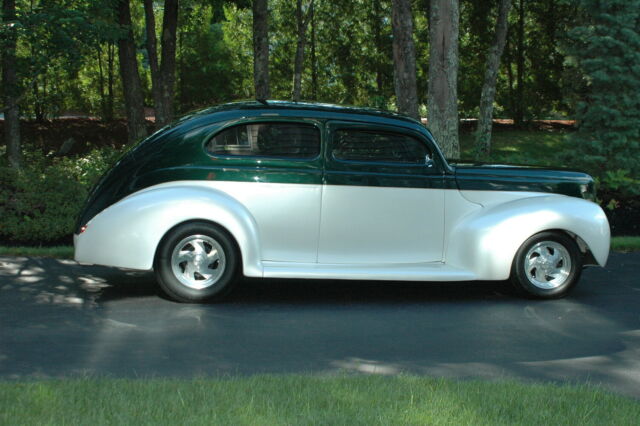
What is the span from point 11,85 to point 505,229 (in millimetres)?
10778

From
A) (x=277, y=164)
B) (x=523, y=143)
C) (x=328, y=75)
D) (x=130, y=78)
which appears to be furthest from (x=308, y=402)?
(x=328, y=75)

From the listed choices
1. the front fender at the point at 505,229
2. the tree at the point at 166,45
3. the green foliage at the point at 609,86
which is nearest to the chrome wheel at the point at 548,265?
the front fender at the point at 505,229

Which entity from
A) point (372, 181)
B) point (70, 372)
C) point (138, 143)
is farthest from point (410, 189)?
point (70, 372)

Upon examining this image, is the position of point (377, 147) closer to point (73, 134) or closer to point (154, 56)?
point (154, 56)

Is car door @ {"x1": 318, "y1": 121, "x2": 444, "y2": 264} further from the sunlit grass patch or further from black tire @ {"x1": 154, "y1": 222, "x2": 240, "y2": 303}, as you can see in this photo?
the sunlit grass patch

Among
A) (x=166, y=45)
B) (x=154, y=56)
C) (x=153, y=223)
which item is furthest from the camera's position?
(x=154, y=56)

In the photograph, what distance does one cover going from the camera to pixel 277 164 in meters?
7.55

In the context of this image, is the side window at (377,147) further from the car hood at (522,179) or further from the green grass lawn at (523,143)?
the green grass lawn at (523,143)

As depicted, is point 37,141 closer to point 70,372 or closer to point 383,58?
point 383,58

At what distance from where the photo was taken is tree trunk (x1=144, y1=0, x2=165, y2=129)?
2228 cm

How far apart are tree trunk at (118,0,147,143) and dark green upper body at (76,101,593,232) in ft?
44.1

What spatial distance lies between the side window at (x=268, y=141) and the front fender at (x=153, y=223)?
469mm

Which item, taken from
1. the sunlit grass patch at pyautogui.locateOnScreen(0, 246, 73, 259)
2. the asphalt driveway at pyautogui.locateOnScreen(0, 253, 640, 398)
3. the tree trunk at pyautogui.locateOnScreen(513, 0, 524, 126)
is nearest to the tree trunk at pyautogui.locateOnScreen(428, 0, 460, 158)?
the asphalt driveway at pyautogui.locateOnScreen(0, 253, 640, 398)

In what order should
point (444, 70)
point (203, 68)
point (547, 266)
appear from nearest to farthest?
point (547, 266), point (444, 70), point (203, 68)
